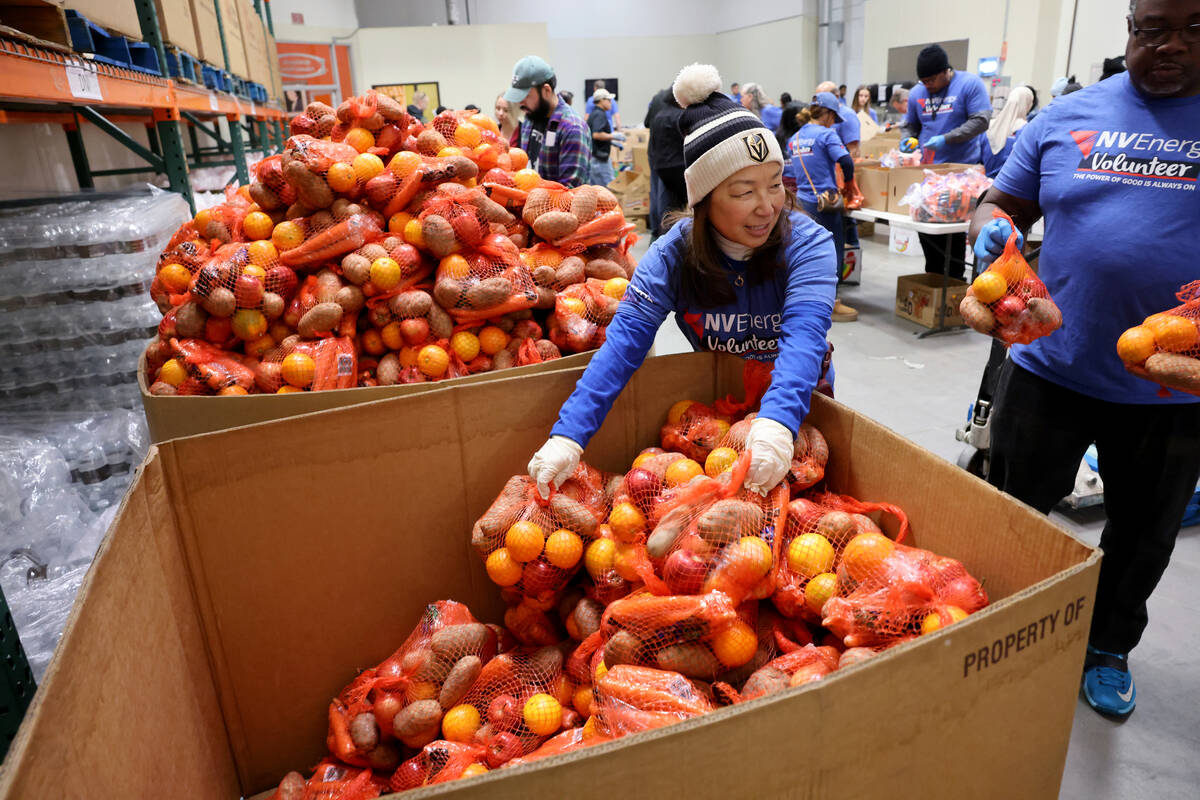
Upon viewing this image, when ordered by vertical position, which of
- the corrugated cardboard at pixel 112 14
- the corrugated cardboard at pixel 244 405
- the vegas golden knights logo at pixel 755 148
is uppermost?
the corrugated cardboard at pixel 112 14

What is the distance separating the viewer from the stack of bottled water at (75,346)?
2459 mm

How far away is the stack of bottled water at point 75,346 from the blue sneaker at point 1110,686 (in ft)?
9.79

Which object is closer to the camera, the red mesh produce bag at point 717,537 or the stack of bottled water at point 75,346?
the red mesh produce bag at point 717,537

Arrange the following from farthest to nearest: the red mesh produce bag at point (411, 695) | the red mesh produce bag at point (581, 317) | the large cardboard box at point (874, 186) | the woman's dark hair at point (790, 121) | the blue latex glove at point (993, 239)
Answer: the woman's dark hair at point (790, 121), the large cardboard box at point (874, 186), the red mesh produce bag at point (581, 317), the blue latex glove at point (993, 239), the red mesh produce bag at point (411, 695)

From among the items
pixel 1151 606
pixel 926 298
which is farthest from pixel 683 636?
pixel 926 298

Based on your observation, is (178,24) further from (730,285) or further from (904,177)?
(904,177)

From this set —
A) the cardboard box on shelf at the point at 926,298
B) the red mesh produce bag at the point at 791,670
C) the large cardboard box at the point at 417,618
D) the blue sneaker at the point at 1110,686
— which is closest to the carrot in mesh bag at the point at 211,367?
the large cardboard box at the point at 417,618

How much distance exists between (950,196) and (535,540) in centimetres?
484

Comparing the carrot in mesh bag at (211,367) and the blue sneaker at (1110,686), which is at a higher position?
the carrot in mesh bag at (211,367)

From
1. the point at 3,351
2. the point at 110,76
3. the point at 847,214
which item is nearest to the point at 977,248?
the point at 110,76

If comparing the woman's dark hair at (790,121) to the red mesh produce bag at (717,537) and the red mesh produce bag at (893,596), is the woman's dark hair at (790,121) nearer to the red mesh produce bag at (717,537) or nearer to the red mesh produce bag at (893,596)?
the red mesh produce bag at (717,537)

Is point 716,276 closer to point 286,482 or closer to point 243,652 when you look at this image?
point 286,482

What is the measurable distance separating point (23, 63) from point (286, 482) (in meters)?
1.31

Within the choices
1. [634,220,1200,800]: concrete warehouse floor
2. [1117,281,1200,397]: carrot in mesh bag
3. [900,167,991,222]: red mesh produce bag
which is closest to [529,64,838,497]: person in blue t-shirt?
[1117,281,1200,397]: carrot in mesh bag
